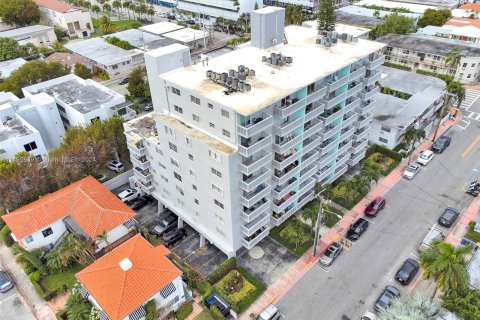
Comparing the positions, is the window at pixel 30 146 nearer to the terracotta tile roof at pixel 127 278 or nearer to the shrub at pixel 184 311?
the terracotta tile roof at pixel 127 278

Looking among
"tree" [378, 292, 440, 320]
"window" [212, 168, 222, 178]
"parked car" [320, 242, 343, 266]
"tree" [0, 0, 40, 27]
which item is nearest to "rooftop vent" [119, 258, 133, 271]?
"window" [212, 168, 222, 178]

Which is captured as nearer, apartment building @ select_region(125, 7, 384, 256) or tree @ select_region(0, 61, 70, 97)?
apartment building @ select_region(125, 7, 384, 256)

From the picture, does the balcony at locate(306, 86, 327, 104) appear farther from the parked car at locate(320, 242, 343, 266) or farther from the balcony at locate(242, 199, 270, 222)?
the parked car at locate(320, 242, 343, 266)

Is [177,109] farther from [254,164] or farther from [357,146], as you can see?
[357,146]

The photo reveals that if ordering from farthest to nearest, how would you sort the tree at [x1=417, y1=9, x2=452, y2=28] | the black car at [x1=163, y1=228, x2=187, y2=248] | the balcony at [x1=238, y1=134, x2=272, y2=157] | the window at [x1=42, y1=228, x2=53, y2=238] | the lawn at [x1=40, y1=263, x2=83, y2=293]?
the tree at [x1=417, y1=9, x2=452, y2=28], the black car at [x1=163, y1=228, x2=187, y2=248], the window at [x1=42, y1=228, x2=53, y2=238], the lawn at [x1=40, y1=263, x2=83, y2=293], the balcony at [x1=238, y1=134, x2=272, y2=157]

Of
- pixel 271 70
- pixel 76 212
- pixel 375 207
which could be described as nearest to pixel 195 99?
pixel 271 70

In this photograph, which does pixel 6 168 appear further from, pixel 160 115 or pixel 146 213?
pixel 160 115
